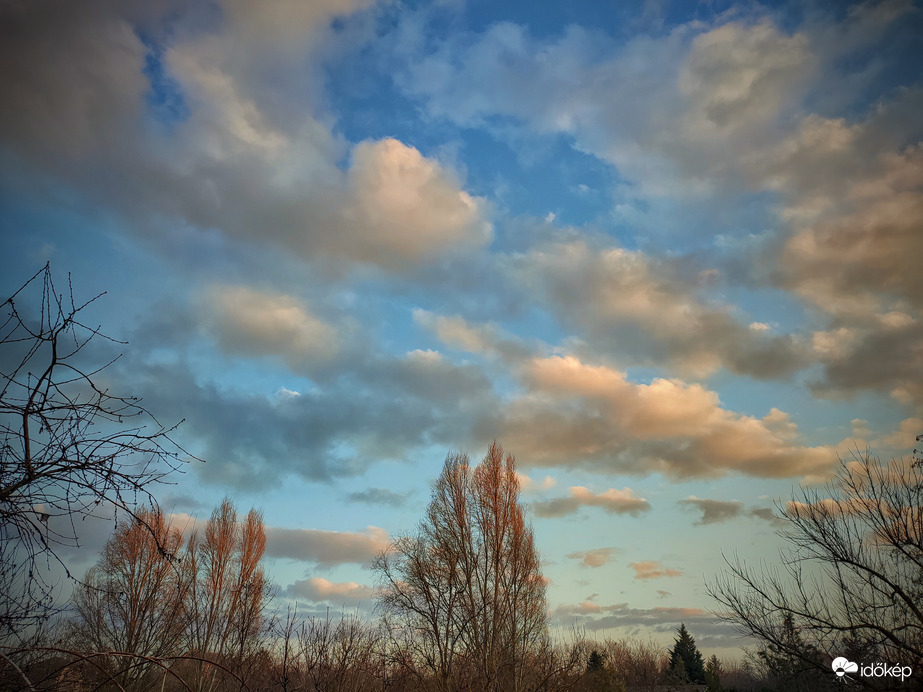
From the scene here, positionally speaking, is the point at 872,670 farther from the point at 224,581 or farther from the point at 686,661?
the point at 686,661

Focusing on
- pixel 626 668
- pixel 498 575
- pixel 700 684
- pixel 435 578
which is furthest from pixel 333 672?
pixel 626 668

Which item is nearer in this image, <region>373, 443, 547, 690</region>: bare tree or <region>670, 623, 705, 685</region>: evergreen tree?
<region>373, 443, 547, 690</region>: bare tree

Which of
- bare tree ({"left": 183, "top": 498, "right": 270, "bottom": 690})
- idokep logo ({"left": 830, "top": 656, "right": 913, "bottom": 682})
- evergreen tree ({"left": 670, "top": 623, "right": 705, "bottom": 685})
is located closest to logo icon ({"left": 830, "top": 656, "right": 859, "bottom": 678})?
idokep logo ({"left": 830, "top": 656, "right": 913, "bottom": 682})

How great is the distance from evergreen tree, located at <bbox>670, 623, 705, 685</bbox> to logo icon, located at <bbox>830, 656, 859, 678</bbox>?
46.7 m

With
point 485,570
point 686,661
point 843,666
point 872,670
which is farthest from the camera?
point 686,661

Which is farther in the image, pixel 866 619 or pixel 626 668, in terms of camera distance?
pixel 626 668

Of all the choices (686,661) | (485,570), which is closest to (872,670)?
(485,570)

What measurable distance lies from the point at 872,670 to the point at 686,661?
5156 cm

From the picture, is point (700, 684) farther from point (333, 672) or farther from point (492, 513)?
point (333, 672)

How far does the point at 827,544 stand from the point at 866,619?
5.43 feet

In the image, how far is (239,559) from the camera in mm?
31547

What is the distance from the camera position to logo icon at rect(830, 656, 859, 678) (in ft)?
39.2

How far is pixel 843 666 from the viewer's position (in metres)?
12.3

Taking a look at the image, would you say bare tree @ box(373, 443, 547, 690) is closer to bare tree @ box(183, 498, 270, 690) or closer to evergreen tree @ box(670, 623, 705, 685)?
bare tree @ box(183, 498, 270, 690)
